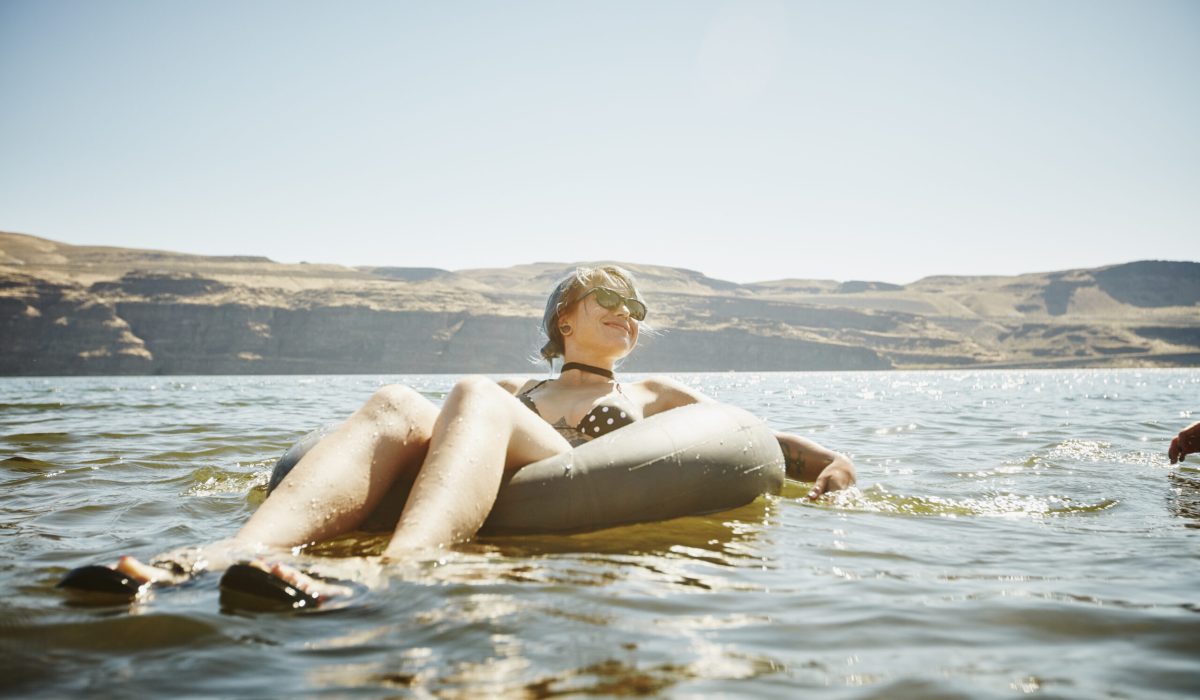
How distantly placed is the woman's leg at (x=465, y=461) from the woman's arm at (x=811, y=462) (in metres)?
2.22

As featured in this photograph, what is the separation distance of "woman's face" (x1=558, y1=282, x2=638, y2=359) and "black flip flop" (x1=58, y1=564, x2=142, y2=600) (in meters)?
2.60

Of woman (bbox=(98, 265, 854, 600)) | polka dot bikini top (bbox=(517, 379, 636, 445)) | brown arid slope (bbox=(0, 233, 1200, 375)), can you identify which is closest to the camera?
woman (bbox=(98, 265, 854, 600))

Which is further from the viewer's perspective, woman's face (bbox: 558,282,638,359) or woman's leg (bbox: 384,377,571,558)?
woman's face (bbox: 558,282,638,359)

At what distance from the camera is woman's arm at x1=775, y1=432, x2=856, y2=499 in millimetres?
4910

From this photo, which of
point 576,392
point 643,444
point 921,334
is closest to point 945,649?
point 643,444

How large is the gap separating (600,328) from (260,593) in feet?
8.20

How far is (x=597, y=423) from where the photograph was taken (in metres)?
4.20

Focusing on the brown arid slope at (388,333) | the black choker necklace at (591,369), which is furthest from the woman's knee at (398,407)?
the brown arid slope at (388,333)

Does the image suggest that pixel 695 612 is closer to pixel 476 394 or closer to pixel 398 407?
pixel 476 394

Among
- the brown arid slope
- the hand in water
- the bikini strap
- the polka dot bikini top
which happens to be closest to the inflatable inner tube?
the polka dot bikini top

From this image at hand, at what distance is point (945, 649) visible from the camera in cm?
216

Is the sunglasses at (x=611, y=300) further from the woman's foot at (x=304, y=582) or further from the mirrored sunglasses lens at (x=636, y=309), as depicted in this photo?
the woman's foot at (x=304, y=582)

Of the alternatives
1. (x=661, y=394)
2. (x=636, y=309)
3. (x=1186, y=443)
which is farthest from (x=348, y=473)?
(x=1186, y=443)

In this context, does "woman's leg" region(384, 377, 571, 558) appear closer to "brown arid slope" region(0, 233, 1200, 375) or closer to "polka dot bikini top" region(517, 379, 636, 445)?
"polka dot bikini top" region(517, 379, 636, 445)
